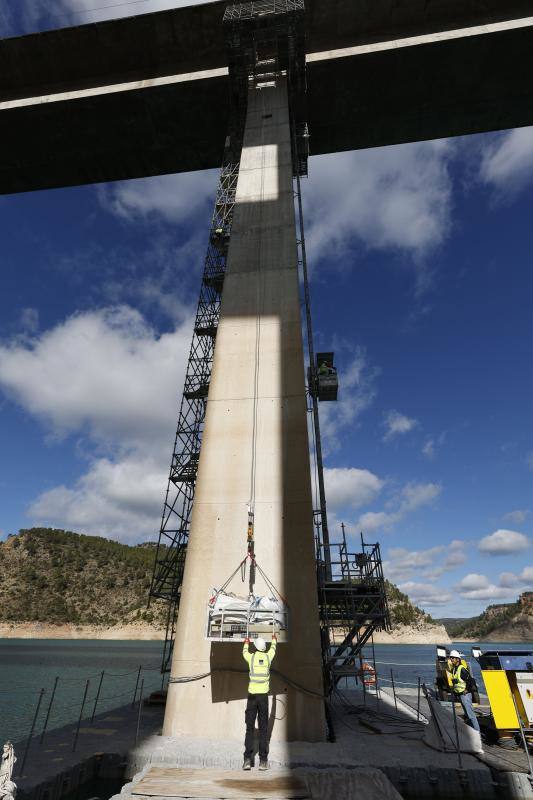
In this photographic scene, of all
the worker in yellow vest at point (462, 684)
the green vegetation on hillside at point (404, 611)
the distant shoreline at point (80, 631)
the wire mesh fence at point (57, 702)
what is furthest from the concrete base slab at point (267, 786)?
the green vegetation on hillside at point (404, 611)

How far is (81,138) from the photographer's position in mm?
22109

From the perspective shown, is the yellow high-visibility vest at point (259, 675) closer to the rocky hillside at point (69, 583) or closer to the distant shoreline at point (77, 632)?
the distant shoreline at point (77, 632)

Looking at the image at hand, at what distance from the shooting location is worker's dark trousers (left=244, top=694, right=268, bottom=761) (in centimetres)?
743

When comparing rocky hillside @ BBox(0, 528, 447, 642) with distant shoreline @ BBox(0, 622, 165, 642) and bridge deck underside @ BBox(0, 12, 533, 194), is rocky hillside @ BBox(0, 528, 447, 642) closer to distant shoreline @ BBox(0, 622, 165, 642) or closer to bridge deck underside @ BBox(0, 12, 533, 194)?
distant shoreline @ BBox(0, 622, 165, 642)

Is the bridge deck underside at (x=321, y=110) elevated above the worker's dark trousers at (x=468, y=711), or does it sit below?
above

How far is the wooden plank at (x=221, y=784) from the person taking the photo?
609cm

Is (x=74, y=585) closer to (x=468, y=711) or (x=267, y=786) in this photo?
(x=468, y=711)

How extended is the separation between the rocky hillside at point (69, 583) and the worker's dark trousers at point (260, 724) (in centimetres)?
12622

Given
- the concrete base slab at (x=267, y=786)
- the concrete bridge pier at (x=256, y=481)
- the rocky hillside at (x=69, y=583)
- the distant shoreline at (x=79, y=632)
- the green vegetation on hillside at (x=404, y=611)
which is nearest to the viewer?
the concrete base slab at (x=267, y=786)

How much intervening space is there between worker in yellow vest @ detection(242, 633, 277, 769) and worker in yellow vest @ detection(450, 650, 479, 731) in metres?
4.45

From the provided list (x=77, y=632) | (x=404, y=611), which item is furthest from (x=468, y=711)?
(x=404, y=611)

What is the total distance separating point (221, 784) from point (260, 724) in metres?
1.17

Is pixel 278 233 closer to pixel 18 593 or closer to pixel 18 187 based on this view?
pixel 18 187

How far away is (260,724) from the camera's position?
24.8 feet
